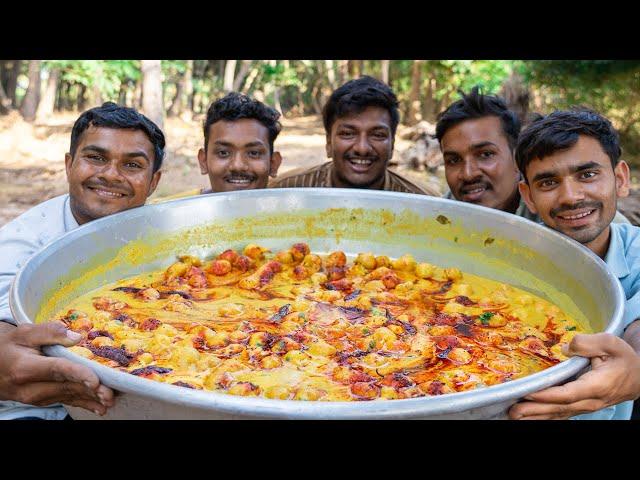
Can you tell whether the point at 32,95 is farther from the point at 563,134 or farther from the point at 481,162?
the point at 563,134

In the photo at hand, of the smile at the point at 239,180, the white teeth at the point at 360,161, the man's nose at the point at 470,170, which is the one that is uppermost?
the white teeth at the point at 360,161

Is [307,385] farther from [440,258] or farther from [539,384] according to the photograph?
[440,258]

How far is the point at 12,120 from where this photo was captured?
41.8 ft

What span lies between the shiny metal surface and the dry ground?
528 cm

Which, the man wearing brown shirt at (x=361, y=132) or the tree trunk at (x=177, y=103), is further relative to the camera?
the tree trunk at (x=177, y=103)

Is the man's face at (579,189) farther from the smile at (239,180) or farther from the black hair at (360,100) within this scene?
the smile at (239,180)

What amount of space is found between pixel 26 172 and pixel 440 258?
8.51 meters

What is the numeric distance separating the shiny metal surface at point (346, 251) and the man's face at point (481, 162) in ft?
1.74

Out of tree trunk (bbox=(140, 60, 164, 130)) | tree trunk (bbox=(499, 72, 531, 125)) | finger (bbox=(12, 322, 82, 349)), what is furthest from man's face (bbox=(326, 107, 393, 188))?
tree trunk (bbox=(499, 72, 531, 125))

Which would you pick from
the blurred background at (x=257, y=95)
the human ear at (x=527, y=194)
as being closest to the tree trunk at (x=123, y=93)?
the blurred background at (x=257, y=95)

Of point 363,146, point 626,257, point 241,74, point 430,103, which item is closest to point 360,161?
point 363,146

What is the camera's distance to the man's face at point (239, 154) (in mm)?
4188

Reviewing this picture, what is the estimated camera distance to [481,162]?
3961 mm
